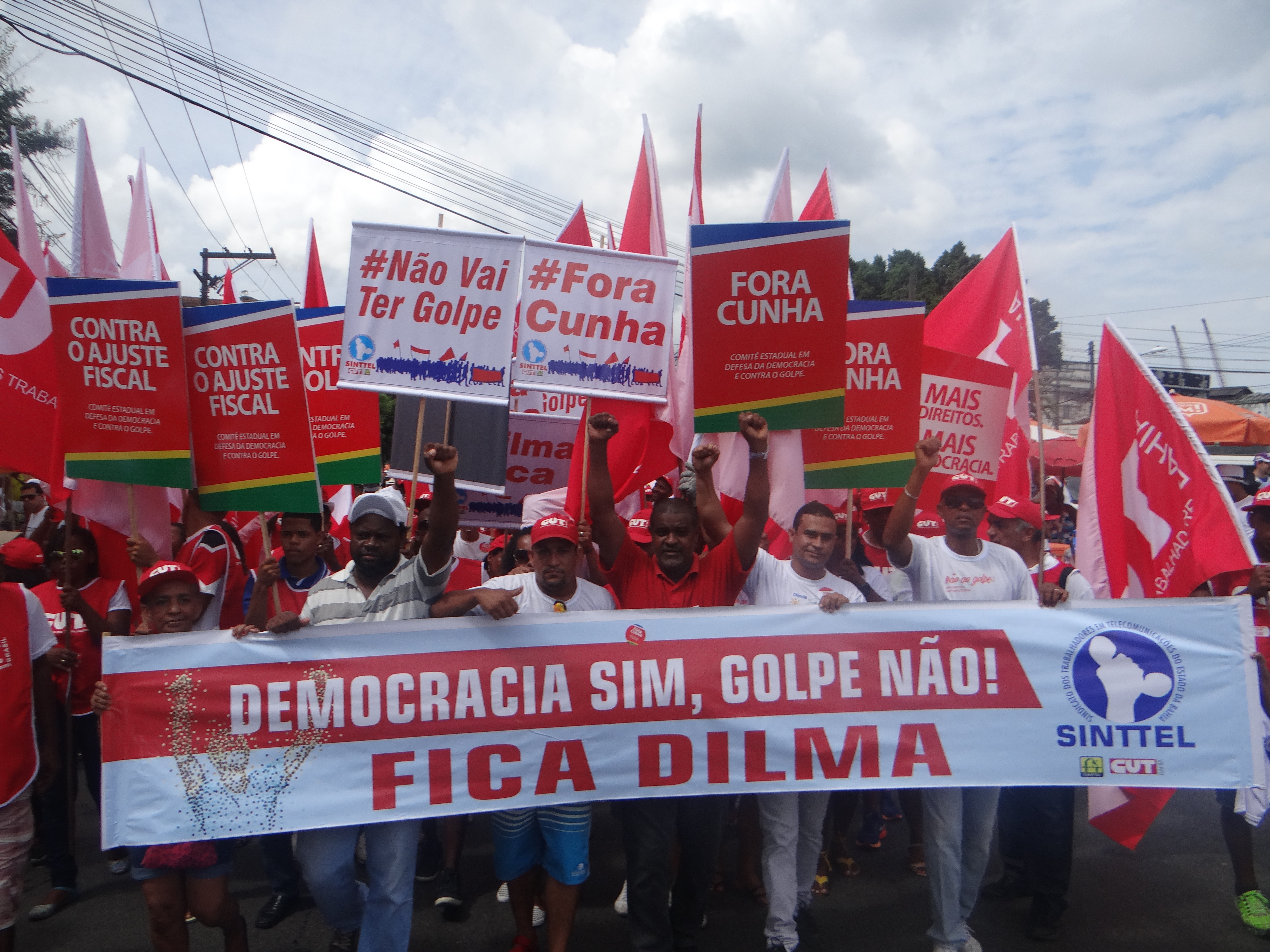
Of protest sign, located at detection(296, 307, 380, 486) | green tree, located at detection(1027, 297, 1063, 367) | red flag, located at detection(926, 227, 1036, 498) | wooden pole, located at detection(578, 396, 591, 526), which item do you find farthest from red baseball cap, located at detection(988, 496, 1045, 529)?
green tree, located at detection(1027, 297, 1063, 367)

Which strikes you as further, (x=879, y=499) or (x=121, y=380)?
(x=879, y=499)

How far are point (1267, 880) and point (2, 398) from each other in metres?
6.57

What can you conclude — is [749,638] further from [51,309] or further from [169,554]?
[51,309]

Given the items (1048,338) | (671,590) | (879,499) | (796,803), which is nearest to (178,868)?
(671,590)

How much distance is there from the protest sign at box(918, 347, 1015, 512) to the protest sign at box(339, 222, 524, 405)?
8.09ft

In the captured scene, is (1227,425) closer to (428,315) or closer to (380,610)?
(428,315)

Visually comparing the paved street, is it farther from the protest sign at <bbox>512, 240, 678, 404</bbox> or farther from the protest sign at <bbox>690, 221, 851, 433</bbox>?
the protest sign at <bbox>512, 240, 678, 404</bbox>

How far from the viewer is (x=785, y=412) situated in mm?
3828

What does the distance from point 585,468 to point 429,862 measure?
7.69 ft

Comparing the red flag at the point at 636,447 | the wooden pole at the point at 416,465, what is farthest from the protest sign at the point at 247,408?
the red flag at the point at 636,447

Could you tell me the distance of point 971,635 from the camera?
11.4 feet

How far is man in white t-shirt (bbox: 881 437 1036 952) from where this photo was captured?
3549 mm

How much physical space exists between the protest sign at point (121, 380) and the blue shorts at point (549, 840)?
200 cm

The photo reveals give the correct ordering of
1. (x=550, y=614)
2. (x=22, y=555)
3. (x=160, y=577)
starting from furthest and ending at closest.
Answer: (x=22, y=555), (x=550, y=614), (x=160, y=577)
